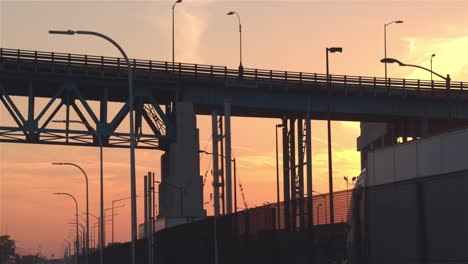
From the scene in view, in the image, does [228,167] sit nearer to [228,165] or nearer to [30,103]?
[228,165]

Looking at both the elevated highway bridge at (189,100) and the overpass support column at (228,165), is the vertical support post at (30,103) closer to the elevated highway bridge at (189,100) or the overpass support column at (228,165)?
the elevated highway bridge at (189,100)

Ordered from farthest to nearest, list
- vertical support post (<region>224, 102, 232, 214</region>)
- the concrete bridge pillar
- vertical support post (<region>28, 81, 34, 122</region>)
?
the concrete bridge pillar, vertical support post (<region>28, 81, 34, 122</region>), vertical support post (<region>224, 102, 232, 214</region>)

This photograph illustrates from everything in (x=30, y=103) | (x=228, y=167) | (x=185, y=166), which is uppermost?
(x=30, y=103)

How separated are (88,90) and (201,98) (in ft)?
31.2

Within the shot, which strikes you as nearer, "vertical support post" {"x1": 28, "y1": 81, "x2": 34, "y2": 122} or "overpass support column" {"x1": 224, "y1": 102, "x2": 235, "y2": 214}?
"overpass support column" {"x1": 224, "y1": 102, "x2": 235, "y2": 214}

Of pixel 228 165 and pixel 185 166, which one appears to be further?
pixel 185 166

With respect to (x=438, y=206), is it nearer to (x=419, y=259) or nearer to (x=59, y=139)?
(x=419, y=259)

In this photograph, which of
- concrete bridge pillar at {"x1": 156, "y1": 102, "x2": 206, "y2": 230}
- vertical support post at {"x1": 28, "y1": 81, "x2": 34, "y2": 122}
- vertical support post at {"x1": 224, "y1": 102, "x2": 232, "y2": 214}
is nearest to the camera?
vertical support post at {"x1": 224, "y1": 102, "x2": 232, "y2": 214}

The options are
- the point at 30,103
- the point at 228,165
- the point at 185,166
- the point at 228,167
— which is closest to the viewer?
the point at 228,165

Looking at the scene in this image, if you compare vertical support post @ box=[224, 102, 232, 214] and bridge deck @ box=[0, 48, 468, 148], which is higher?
bridge deck @ box=[0, 48, 468, 148]

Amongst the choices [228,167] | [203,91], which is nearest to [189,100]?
[203,91]

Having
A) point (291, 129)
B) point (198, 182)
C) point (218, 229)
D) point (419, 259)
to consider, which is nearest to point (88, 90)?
point (198, 182)

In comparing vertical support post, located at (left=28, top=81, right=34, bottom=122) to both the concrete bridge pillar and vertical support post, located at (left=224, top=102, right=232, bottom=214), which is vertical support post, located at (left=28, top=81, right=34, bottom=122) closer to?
the concrete bridge pillar

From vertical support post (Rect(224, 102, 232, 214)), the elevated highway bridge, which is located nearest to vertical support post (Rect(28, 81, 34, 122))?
the elevated highway bridge
